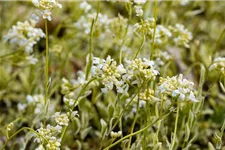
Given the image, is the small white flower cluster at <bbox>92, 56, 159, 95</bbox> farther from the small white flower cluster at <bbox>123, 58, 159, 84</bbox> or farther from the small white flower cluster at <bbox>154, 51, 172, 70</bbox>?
the small white flower cluster at <bbox>154, 51, 172, 70</bbox>

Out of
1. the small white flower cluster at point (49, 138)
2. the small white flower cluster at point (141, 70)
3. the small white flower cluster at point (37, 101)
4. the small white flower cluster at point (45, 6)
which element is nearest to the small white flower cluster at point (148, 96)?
the small white flower cluster at point (141, 70)

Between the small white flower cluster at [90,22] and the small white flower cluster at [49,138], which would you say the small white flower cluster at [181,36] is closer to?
the small white flower cluster at [90,22]

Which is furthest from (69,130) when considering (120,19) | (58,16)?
(58,16)

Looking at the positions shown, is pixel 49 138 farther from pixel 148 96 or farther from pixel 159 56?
pixel 159 56

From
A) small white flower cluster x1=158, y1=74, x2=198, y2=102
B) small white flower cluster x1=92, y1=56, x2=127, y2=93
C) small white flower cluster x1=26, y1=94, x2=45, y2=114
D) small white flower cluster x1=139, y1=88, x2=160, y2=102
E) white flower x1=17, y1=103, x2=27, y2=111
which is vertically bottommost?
white flower x1=17, y1=103, x2=27, y2=111

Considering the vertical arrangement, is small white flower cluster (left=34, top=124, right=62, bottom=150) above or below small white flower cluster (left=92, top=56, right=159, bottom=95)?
below

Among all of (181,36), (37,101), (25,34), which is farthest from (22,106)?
(181,36)

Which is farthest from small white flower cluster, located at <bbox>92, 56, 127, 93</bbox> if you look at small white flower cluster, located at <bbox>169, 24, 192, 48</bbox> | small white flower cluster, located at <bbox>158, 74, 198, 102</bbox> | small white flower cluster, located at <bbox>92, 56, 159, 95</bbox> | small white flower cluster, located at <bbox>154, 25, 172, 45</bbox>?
small white flower cluster, located at <bbox>169, 24, 192, 48</bbox>

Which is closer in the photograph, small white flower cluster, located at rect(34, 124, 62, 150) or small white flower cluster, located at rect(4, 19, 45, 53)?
small white flower cluster, located at rect(34, 124, 62, 150)

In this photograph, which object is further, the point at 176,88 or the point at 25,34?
the point at 25,34

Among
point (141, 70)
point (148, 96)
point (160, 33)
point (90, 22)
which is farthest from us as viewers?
point (90, 22)
